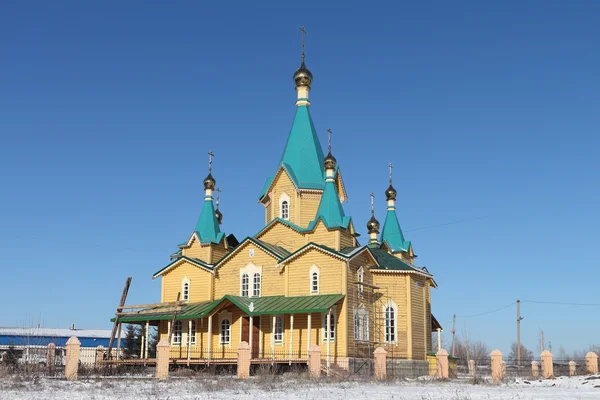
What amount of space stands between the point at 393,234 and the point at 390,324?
323 inches

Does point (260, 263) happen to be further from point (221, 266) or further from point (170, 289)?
point (170, 289)

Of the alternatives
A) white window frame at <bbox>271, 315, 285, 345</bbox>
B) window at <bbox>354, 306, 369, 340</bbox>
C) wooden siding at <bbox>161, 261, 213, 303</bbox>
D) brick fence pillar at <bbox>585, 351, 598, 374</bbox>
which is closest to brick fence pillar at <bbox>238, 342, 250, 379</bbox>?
white window frame at <bbox>271, 315, 285, 345</bbox>

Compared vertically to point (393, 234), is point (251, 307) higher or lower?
lower

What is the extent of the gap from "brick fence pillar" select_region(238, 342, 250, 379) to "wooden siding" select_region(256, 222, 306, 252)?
8198mm

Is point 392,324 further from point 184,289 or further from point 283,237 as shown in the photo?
point 184,289

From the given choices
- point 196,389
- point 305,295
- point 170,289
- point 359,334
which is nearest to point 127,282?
point 170,289

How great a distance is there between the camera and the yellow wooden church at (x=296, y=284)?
2930 centimetres

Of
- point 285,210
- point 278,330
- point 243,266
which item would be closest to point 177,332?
point 243,266

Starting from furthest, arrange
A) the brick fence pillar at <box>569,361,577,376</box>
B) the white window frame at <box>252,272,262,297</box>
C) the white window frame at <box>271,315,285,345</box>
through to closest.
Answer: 1. the brick fence pillar at <box>569,361,577,376</box>
2. the white window frame at <box>252,272,262,297</box>
3. the white window frame at <box>271,315,285,345</box>

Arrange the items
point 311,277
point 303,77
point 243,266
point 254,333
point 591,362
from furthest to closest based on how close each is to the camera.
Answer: point 303,77, point 591,362, point 243,266, point 254,333, point 311,277

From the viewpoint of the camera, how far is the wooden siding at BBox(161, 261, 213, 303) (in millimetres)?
33281

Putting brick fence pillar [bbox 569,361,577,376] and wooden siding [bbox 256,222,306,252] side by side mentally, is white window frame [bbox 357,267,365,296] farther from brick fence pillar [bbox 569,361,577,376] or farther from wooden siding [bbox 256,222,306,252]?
brick fence pillar [bbox 569,361,577,376]

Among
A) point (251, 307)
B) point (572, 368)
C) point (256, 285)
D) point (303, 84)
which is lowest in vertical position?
point (572, 368)

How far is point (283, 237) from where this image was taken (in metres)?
32.8
